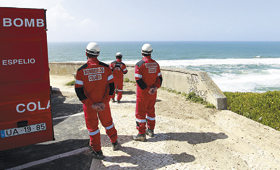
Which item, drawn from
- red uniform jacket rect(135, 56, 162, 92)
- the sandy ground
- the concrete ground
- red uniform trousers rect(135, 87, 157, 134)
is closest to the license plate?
the concrete ground

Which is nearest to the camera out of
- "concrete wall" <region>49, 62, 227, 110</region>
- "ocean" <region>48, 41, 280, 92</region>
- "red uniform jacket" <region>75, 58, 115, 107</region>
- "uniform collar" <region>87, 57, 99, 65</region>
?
"red uniform jacket" <region>75, 58, 115, 107</region>

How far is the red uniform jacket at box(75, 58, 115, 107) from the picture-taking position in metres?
4.15

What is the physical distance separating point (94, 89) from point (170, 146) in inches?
86.9

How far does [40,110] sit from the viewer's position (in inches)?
167

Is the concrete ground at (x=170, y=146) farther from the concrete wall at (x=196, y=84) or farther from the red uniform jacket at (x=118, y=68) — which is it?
the red uniform jacket at (x=118, y=68)

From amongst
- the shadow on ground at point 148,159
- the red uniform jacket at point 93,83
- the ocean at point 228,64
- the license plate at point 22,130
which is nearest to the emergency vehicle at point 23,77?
the license plate at point 22,130

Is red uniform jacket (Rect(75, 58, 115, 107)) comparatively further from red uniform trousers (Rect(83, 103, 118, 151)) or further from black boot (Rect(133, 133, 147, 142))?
black boot (Rect(133, 133, 147, 142))

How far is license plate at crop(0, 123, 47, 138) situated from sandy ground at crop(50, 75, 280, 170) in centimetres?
124

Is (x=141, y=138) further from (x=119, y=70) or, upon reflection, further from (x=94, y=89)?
(x=119, y=70)

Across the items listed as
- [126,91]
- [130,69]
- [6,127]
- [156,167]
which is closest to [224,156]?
[156,167]

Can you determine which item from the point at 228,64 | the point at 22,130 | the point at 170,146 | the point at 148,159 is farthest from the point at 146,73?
the point at 228,64

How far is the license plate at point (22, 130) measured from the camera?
13.0 feet

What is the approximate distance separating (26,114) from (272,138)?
5.64 m

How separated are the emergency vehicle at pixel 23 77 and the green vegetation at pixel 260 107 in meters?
6.21
